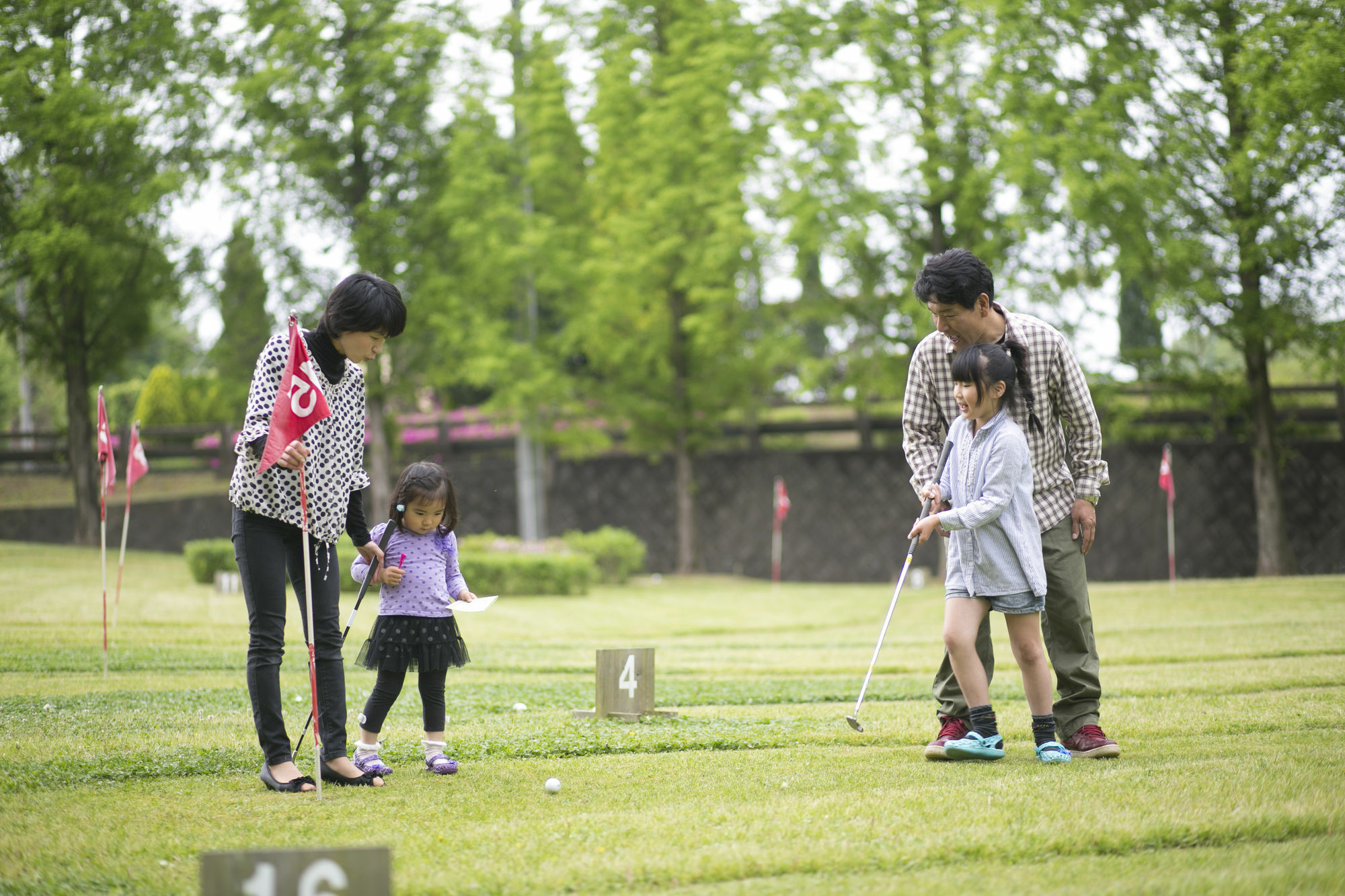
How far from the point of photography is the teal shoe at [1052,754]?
4.56 meters

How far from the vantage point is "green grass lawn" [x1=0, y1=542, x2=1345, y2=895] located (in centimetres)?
306

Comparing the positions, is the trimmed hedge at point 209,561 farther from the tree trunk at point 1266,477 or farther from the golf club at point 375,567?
the tree trunk at point 1266,477

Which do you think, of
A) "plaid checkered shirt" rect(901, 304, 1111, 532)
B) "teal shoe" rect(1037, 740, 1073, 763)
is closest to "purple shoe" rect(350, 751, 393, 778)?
"plaid checkered shirt" rect(901, 304, 1111, 532)

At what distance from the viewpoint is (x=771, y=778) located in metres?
4.30

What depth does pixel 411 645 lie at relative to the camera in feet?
15.8

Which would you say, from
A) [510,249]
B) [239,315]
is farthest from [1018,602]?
[239,315]

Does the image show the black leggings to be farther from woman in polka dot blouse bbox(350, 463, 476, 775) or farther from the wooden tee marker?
the wooden tee marker

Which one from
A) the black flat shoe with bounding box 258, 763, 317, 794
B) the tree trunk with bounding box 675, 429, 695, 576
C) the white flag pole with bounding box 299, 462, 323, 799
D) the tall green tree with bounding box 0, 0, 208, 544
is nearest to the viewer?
the white flag pole with bounding box 299, 462, 323, 799

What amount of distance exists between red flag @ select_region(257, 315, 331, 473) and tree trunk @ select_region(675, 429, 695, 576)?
1903 cm

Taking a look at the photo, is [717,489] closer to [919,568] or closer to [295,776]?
[919,568]

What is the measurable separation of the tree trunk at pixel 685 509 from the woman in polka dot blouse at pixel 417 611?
1826 centimetres

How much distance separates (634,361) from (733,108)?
4.95 metres

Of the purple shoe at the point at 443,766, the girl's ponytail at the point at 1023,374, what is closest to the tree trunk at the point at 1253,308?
the girl's ponytail at the point at 1023,374

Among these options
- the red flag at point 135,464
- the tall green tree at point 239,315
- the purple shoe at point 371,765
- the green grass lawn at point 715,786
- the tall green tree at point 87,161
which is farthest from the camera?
the tall green tree at point 239,315
